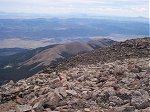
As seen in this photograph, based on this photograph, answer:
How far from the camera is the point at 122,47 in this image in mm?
30766

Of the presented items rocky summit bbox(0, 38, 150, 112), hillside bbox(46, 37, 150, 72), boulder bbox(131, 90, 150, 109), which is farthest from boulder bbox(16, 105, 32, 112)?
hillside bbox(46, 37, 150, 72)

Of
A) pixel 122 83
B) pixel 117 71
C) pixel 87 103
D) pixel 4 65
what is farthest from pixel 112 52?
pixel 4 65

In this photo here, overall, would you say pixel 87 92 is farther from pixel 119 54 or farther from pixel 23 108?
pixel 119 54

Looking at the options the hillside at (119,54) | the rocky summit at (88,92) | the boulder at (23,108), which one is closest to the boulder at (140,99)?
the rocky summit at (88,92)

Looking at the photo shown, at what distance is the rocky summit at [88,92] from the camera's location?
16.8 m

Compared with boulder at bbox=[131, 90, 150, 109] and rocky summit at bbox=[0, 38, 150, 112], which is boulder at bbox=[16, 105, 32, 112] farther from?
boulder at bbox=[131, 90, 150, 109]

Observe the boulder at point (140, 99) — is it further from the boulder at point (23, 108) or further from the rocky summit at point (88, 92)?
the boulder at point (23, 108)

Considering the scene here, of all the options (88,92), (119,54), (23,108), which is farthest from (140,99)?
(119,54)

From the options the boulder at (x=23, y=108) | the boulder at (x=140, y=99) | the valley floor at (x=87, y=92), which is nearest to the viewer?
the boulder at (x=140, y=99)

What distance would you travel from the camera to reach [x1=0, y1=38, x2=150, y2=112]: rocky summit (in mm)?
16750

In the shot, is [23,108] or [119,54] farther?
[119,54]

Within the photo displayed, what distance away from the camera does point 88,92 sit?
59.5 feet

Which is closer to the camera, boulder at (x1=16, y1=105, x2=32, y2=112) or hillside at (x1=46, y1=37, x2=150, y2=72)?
boulder at (x1=16, y1=105, x2=32, y2=112)

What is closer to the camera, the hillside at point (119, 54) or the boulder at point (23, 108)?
the boulder at point (23, 108)
